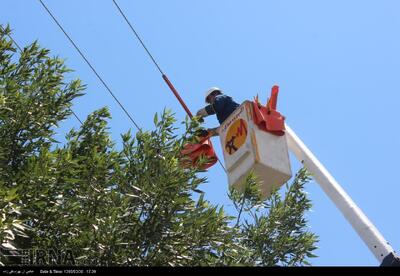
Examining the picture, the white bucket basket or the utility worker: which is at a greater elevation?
the utility worker

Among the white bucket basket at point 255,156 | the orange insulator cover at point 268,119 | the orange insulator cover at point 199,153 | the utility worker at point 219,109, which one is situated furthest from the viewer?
the utility worker at point 219,109

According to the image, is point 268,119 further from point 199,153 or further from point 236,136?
point 199,153

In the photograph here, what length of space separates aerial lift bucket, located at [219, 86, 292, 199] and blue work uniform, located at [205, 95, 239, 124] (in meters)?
0.53

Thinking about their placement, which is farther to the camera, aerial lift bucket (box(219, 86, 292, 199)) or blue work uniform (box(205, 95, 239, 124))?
blue work uniform (box(205, 95, 239, 124))

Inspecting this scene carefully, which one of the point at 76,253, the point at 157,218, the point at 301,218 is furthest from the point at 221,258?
the point at 301,218

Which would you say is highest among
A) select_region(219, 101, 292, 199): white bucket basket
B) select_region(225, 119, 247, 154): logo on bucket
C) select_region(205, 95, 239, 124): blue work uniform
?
select_region(205, 95, 239, 124): blue work uniform

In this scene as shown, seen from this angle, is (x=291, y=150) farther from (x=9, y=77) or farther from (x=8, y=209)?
(x=8, y=209)

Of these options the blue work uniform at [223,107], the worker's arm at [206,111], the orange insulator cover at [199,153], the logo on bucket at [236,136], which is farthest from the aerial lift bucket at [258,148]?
the worker's arm at [206,111]

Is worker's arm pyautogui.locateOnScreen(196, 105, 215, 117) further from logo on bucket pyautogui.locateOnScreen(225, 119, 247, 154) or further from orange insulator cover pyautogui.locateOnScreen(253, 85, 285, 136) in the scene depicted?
orange insulator cover pyautogui.locateOnScreen(253, 85, 285, 136)

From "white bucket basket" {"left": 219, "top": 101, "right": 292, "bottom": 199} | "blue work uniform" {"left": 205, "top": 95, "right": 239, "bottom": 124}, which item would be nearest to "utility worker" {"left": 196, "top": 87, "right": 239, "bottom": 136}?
"blue work uniform" {"left": 205, "top": 95, "right": 239, "bottom": 124}

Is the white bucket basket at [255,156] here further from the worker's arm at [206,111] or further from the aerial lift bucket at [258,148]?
the worker's arm at [206,111]

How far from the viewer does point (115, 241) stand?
8875 mm

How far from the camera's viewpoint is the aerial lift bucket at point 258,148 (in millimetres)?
11211

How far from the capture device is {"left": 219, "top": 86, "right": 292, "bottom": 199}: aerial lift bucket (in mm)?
11211
